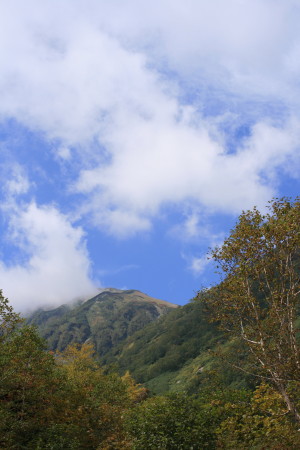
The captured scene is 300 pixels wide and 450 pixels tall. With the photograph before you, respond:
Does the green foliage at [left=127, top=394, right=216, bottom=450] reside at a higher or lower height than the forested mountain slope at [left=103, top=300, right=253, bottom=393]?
lower

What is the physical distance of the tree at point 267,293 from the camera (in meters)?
18.1

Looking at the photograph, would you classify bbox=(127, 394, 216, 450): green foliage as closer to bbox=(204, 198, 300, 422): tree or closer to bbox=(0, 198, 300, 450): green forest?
bbox=(0, 198, 300, 450): green forest

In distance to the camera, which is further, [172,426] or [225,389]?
[225,389]

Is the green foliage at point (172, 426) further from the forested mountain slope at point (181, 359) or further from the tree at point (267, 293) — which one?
the forested mountain slope at point (181, 359)

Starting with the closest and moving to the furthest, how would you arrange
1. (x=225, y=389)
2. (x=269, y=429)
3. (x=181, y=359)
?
(x=269, y=429) < (x=225, y=389) < (x=181, y=359)

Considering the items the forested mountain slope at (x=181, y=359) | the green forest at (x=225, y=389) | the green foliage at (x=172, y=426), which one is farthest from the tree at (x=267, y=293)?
the forested mountain slope at (x=181, y=359)

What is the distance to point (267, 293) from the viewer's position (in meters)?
21.8

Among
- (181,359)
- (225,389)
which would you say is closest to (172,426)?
(225,389)

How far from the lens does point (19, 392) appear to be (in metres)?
27.5

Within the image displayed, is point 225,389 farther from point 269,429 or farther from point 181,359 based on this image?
point 181,359

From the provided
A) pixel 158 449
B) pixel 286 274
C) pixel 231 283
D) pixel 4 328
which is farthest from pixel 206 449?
→ pixel 4 328

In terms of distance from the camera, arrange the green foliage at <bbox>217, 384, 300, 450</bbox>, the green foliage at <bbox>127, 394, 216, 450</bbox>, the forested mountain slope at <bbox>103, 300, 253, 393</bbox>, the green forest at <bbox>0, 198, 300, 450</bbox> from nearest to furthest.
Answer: the green foliage at <bbox>217, 384, 300, 450</bbox> < the green forest at <bbox>0, 198, 300, 450</bbox> < the green foliage at <bbox>127, 394, 216, 450</bbox> < the forested mountain slope at <bbox>103, 300, 253, 393</bbox>

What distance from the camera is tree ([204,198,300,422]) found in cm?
1806

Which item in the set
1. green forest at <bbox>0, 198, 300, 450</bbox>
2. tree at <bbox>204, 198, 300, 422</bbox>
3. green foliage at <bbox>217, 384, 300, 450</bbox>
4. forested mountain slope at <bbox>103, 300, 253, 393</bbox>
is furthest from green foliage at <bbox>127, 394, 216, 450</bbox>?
forested mountain slope at <bbox>103, 300, 253, 393</bbox>
